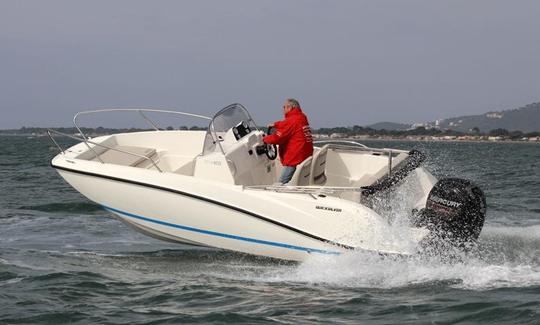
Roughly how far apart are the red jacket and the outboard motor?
5.29 ft

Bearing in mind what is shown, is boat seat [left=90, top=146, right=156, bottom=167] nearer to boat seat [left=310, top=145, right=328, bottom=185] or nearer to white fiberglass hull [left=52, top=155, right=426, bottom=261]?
white fiberglass hull [left=52, top=155, right=426, bottom=261]

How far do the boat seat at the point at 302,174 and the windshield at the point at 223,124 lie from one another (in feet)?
2.94

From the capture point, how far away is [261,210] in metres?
7.70

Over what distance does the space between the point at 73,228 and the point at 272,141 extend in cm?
415

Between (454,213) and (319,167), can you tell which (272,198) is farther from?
(454,213)

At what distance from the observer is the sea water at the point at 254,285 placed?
6.12 meters

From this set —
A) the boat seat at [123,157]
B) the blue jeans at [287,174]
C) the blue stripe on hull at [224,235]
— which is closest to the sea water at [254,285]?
the blue stripe on hull at [224,235]

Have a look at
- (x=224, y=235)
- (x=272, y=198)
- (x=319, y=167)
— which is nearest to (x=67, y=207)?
(x=319, y=167)

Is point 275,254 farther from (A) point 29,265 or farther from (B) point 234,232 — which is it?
(A) point 29,265

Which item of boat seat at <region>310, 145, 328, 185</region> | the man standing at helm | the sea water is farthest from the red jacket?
the sea water

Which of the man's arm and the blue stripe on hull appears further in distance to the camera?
the man's arm

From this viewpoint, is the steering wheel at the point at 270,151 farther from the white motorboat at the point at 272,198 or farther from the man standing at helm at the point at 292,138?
the man standing at helm at the point at 292,138

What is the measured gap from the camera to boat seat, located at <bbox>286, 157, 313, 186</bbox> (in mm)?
8484

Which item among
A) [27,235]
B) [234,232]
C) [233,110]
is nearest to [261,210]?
[234,232]
